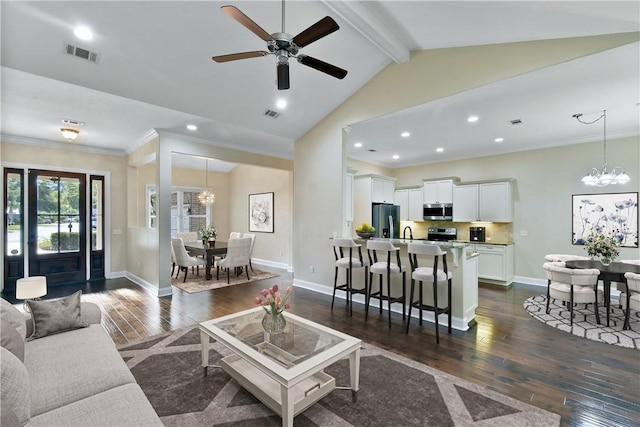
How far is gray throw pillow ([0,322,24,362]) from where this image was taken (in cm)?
174

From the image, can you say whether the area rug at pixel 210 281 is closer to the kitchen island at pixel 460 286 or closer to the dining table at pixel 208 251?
the dining table at pixel 208 251

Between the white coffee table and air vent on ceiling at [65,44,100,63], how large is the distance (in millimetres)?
3189

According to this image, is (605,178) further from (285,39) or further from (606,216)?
(285,39)

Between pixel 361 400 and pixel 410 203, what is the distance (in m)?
6.28

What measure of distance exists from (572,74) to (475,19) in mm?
1338

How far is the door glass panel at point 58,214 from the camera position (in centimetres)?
587

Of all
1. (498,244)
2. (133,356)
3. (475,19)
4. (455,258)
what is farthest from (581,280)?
(133,356)

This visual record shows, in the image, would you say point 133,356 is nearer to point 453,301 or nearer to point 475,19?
point 453,301

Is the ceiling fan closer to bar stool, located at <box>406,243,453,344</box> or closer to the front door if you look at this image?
bar stool, located at <box>406,243,453,344</box>

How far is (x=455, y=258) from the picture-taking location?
3.81 m

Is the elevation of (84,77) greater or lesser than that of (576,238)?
greater

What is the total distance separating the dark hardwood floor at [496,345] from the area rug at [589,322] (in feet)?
0.53

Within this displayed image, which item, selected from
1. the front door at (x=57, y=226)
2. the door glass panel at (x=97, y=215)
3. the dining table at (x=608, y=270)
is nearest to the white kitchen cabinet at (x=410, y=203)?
the dining table at (x=608, y=270)

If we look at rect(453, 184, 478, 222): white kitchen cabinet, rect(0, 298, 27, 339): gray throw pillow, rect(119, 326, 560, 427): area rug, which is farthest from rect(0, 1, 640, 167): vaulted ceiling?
rect(119, 326, 560, 427): area rug
